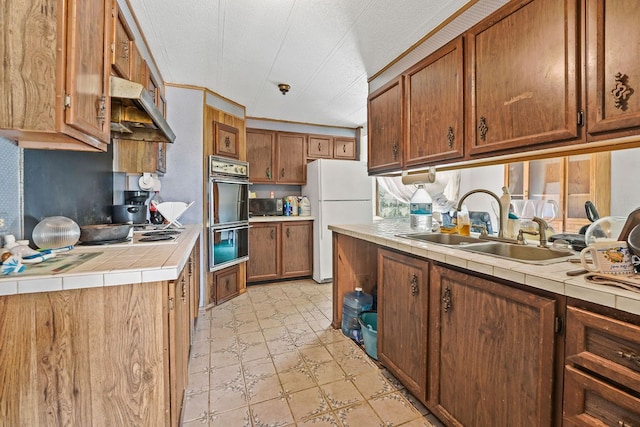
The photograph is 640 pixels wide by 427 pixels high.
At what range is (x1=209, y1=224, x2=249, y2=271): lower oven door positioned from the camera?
2951 mm

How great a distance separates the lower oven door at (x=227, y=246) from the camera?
116 inches

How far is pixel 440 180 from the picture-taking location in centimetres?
338

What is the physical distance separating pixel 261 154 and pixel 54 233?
297cm

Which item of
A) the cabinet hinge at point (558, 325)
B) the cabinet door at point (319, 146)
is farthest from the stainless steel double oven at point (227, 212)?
the cabinet hinge at point (558, 325)

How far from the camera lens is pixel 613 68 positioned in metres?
1.02

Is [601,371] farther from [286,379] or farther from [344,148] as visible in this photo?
[344,148]

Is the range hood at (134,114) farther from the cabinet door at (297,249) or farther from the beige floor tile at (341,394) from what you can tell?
the cabinet door at (297,249)

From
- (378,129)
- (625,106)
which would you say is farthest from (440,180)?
(625,106)

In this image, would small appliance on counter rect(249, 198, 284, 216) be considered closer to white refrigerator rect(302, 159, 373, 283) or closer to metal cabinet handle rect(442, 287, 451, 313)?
white refrigerator rect(302, 159, 373, 283)

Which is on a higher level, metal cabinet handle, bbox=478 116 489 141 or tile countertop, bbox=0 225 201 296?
metal cabinet handle, bbox=478 116 489 141

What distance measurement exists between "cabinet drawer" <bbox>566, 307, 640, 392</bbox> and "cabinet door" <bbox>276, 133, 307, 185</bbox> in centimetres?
363

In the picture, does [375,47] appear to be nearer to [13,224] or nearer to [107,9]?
[107,9]

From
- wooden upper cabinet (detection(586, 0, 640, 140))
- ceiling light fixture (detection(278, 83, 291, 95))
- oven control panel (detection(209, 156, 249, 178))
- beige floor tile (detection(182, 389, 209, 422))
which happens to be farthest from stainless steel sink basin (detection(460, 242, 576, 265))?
oven control panel (detection(209, 156, 249, 178))

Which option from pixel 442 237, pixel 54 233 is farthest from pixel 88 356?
pixel 442 237
